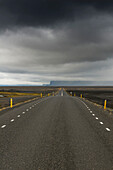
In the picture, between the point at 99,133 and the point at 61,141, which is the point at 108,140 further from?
the point at 61,141

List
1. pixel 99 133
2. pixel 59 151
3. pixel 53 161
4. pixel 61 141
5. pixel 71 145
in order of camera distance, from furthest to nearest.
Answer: pixel 99 133
pixel 61 141
pixel 71 145
pixel 59 151
pixel 53 161

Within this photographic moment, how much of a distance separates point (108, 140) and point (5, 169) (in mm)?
4233

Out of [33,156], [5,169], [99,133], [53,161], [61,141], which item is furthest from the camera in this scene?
[99,133]

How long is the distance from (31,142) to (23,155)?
3.60 feet

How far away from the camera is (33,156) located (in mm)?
4672


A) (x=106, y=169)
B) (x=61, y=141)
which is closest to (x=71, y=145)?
(x=61, y=141)

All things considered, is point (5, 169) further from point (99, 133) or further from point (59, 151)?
point (99, 133)

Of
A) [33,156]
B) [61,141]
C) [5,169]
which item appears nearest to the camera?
[5,169]

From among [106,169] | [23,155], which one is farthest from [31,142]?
[106,169]

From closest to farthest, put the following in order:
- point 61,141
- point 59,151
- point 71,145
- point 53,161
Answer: point 53,161
point 59,151
point 71,145
point 61,141

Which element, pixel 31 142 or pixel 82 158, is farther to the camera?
pixel 31 142

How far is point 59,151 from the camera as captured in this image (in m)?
5.06

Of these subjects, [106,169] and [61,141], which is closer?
[106,169]

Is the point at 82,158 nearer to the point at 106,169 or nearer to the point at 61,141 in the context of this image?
the point at 106,169
